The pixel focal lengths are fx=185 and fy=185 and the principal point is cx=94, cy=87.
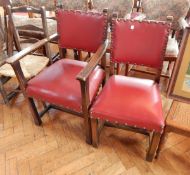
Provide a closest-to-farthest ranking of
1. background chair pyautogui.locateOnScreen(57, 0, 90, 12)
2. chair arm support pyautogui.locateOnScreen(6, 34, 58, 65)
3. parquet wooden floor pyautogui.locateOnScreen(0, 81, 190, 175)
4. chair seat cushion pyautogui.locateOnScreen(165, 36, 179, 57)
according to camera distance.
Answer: chair arm support pyautogui.locateOnScreen(6, 34, 58, 65) < parquet wooden floor pyautogui.locateOnScreen(0, 81, 190, 175) < chair seat cushion pyautogui.locateOnScreen(165, 36, 179, 57) < background chair pyautogui.locateOnScreen(57, 0, 90, 12)

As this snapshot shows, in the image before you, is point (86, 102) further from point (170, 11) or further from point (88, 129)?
point (170, 11)

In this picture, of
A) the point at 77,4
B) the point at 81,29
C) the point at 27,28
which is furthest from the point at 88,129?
the point at 77,4

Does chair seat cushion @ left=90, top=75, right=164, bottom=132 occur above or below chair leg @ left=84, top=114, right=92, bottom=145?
above

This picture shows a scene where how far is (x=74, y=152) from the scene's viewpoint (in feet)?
4.78

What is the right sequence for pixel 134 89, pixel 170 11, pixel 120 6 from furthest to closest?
pixel 120 6 → pixel 170 11 → pixel 134 89

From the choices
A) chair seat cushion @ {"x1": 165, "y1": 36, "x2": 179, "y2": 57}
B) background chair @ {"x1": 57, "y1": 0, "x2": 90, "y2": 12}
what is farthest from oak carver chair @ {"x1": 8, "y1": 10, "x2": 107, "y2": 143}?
background chair @ {"x1": 57, "y1": 0, "x2": 90, "y2": 12}

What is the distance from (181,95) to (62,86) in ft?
2.62

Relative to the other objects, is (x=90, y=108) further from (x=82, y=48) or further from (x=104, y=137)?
(x=82, y=48)

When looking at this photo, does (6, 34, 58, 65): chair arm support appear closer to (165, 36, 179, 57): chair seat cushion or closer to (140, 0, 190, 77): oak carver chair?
(165, 36, 179, 57): chair seat cushion

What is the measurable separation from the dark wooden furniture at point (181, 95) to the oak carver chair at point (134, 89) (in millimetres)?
69

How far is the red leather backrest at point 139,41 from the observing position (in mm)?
1266

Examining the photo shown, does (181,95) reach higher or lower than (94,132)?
higher

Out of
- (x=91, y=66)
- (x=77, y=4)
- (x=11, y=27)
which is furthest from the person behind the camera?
(x=77, y=4)

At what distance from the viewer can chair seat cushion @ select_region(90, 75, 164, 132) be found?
109cm
